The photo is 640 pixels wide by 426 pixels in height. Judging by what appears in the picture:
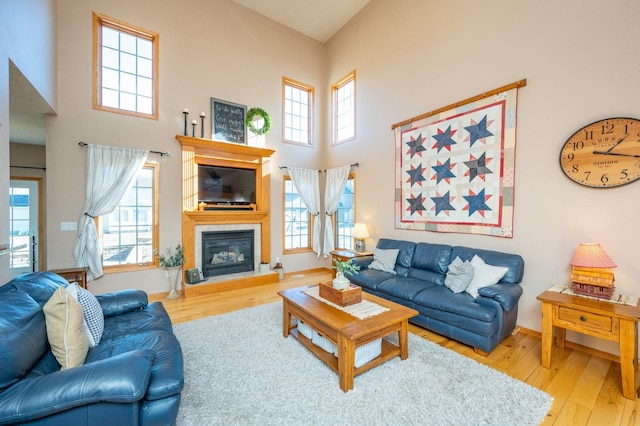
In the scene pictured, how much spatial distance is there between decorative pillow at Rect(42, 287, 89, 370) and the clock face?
167 inches

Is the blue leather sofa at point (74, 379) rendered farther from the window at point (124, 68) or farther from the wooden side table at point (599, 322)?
the window at point (124, 68)

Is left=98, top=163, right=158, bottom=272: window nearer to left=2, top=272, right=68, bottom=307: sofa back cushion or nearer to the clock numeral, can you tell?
left=2, top=272, right=68, bottom=307: sofa back cushion

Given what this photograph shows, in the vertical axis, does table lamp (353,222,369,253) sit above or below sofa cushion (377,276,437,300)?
above

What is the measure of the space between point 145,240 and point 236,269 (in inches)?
61.9

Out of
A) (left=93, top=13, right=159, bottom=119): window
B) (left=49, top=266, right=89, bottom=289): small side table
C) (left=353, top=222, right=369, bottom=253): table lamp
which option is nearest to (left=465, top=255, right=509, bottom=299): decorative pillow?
(left=353, top=222, right=369, bottom=253): table lamp

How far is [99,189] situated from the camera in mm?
3840

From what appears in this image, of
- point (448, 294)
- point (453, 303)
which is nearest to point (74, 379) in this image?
point (453, 303)

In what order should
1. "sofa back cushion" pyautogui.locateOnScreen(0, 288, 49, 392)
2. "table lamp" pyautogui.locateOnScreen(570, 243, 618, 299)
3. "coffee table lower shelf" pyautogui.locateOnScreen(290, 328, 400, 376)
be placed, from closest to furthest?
"sofa back cushion" pyautogui.locateOnScreen(0, 288, 49, 392)
"coffee table lower shelf" pyautogui.locateOnScreen(290, 328, 400, 376)
"table lamp" pyautogui.locateOnScreen(570, 243, 618, 299)

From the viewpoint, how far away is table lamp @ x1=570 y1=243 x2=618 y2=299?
2.31m

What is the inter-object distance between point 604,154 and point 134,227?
5.92 meters

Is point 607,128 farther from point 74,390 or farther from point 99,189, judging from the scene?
point 99,189

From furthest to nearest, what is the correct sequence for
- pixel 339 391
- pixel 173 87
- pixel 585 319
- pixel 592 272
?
pixel 173 87, pixel 592 272, pixel 585 319, pixel 339 391

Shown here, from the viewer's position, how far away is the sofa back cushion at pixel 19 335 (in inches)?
47.1

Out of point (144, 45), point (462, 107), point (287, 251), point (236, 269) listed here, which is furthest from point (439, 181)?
point (144, 45)
